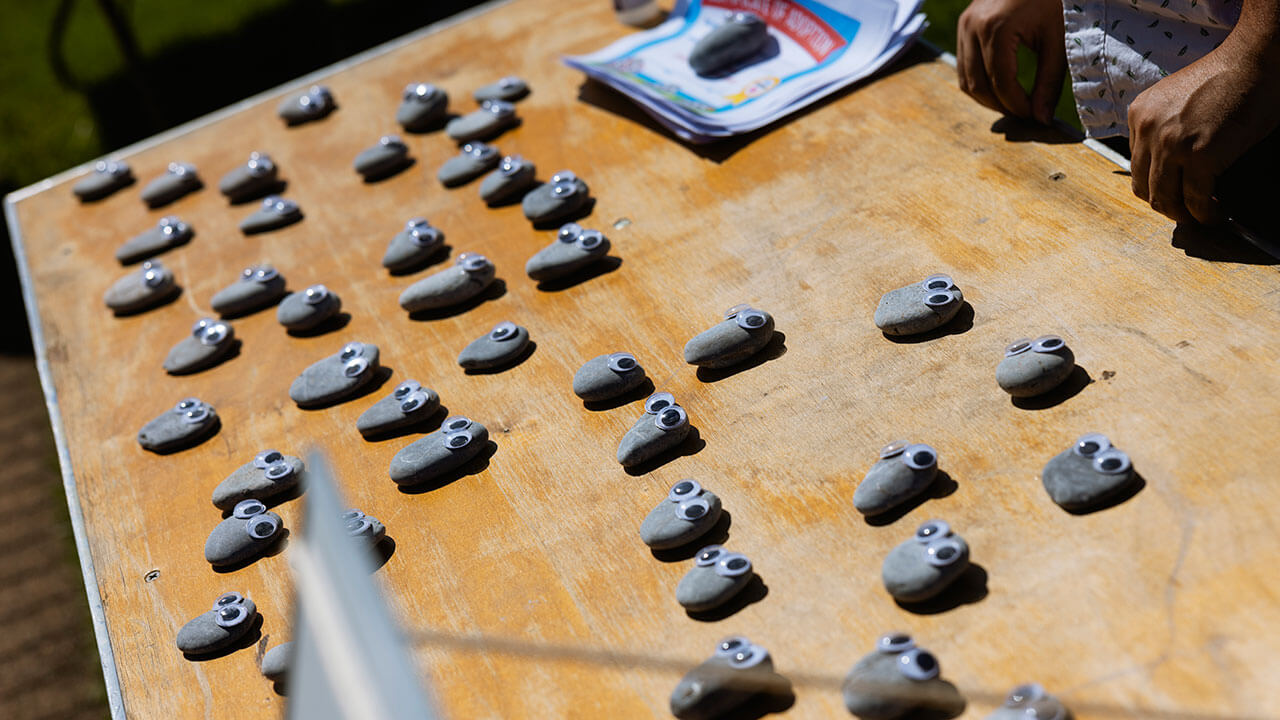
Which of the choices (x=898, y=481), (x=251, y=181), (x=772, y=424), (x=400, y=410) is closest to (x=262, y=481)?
(x=400, y=410)

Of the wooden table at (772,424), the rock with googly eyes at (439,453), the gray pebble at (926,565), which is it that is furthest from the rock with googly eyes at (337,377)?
the gray pebble at (926,565)

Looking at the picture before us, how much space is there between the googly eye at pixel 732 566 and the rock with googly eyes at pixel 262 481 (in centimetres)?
44

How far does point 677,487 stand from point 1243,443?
0.42 m

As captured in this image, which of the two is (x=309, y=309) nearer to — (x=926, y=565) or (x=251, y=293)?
(x=251, y=293)

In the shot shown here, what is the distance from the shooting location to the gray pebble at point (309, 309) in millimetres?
1237

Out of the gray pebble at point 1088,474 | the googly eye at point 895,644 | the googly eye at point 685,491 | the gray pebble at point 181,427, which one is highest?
the gray pebble at point 1088,474

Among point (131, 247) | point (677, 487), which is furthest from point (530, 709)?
point (131, 247)

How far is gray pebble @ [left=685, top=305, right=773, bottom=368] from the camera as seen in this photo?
3.30ft

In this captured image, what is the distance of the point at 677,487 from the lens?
0.88 meters

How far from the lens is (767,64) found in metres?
1.47

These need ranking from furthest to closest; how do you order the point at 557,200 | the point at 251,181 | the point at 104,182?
the point at 104,182 < the point at 251,181 < the point at 557,200

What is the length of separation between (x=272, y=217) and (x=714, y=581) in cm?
94

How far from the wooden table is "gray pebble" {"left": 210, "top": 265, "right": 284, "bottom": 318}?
0.03m

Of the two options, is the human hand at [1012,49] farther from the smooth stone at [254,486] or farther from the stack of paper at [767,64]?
the smooth stone at [254,486]
